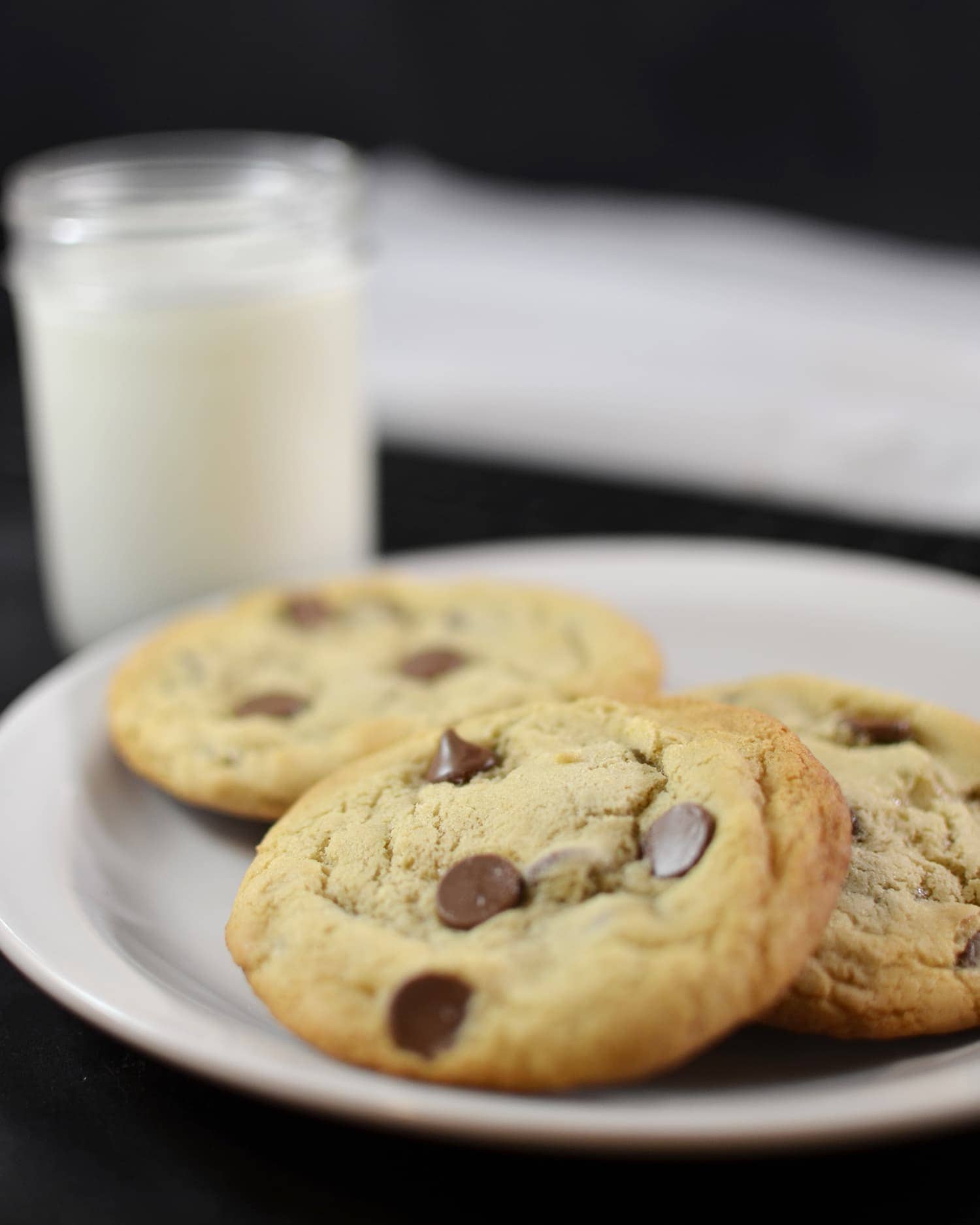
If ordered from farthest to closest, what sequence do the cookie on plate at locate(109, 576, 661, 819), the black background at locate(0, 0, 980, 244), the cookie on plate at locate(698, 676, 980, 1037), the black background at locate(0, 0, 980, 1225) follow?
the black background at locate(0, 0, 980, 244)
the black background at locate(0, 0, 980, 1225)
the cookie on plate at locate(109, 576, 661, 819)
the cookie on plate at locate(698, 676, 980, 1037)

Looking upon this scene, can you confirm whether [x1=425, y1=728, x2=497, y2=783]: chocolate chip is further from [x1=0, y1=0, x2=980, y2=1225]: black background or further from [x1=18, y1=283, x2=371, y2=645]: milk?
[x1=0, y1=0, x2=980, y2=1225]: black background

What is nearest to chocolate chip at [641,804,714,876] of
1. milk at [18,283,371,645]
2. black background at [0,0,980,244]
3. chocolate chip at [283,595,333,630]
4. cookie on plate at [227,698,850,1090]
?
cookie on plate at [227,698,850,1090]

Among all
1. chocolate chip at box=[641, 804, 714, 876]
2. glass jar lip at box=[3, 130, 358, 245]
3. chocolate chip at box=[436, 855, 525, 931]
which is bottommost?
chocolate chip at box=[436, 855, 525, 931]

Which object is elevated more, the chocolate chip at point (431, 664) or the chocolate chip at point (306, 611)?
the chocolate chip at point (431, 664)

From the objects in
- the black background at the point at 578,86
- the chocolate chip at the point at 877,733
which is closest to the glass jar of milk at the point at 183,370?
the chocolate chip at the point at 877,733

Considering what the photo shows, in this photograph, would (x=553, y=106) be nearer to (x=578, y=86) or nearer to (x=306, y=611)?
(x=578, y=86)

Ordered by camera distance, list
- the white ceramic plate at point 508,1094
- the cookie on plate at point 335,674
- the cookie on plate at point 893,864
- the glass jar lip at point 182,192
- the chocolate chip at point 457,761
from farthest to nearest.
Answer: the glass jar lip at point 182,192
the cookie on plate at point 335,674
the chocolate chip at point 457,761
the cookie on plate at point 893,864
the white ceramic plate at point 508,1094

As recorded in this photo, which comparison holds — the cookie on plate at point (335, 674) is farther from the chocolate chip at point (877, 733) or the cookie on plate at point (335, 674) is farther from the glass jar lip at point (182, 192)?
the glass jar lip at point (182, 192)

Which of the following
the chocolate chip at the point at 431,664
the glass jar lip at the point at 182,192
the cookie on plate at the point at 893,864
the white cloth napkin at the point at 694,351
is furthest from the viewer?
the white cloth napkin at the point at 694,351
